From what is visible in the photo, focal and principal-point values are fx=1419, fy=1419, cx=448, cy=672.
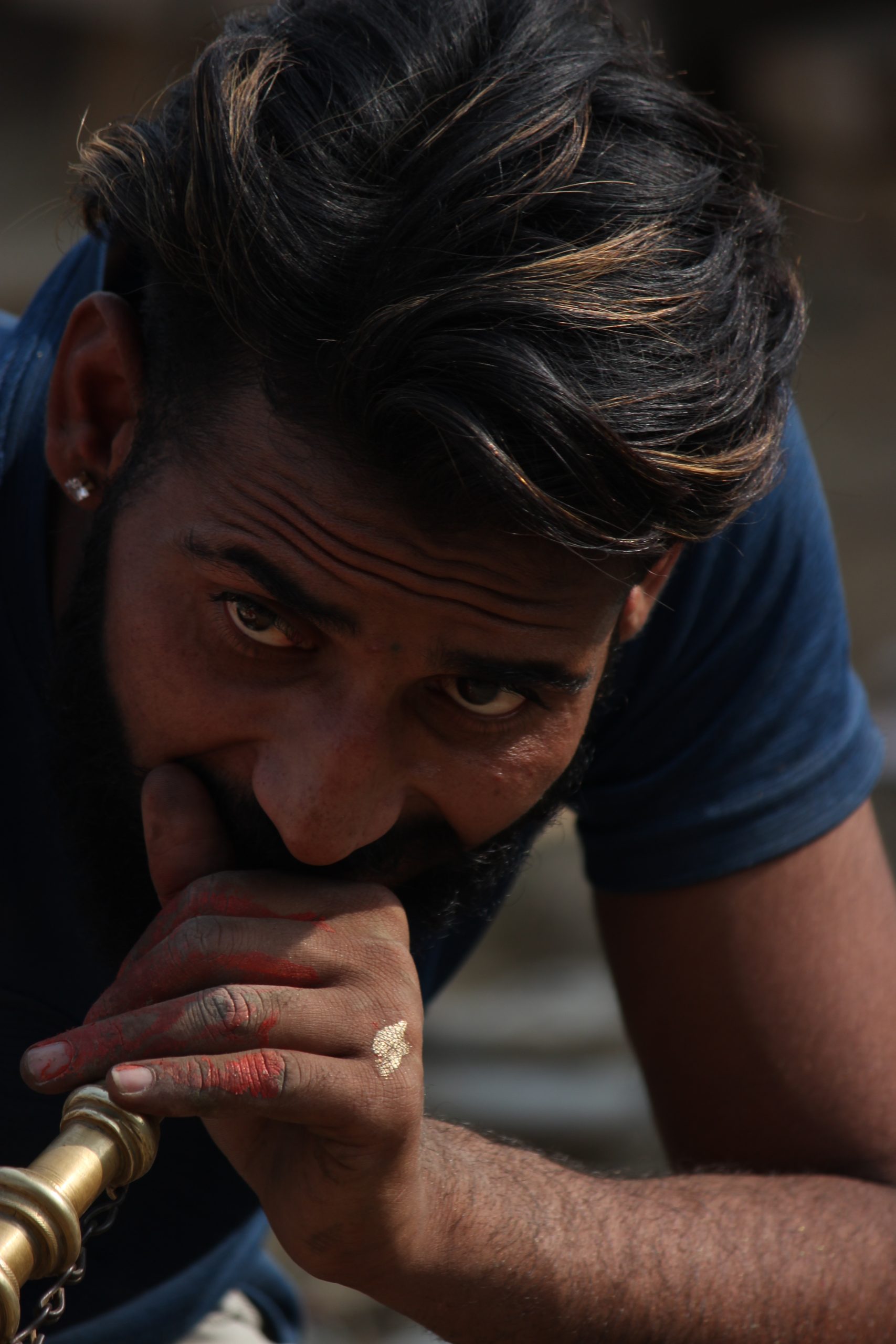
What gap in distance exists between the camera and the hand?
4.63 feet

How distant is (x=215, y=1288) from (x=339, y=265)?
1.85 metres

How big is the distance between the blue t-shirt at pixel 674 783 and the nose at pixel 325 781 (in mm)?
510

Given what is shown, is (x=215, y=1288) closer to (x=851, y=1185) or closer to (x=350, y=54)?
(x=851, y=1185)

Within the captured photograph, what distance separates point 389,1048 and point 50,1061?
0.35 metres

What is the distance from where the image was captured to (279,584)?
1.60m

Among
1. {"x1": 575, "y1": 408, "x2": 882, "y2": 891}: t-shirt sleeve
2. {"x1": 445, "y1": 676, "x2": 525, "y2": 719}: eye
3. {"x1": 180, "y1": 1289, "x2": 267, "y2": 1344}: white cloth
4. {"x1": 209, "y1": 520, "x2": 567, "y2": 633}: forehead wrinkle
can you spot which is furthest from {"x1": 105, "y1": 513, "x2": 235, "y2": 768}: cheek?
{"x1": 180, "y1": 1289, "x2": 267, "y2": 1344}: white cloth

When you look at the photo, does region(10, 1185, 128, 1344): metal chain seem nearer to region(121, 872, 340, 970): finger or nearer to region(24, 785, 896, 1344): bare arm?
region(24, 785, 896, 1344): bare arm

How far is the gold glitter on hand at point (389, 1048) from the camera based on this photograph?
1493mm

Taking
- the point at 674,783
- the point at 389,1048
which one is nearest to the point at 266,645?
the point at 389,1048

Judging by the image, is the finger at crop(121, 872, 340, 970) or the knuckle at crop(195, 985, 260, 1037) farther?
the finger at crop(121, 872, 340, 970)

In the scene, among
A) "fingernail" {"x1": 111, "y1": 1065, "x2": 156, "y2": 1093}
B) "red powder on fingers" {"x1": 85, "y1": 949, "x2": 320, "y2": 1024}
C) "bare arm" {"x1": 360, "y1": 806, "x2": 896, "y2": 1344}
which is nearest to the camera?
"fingernail" {"x1": 111, "y1": 1065, "x2": 156, "y2": 1093}

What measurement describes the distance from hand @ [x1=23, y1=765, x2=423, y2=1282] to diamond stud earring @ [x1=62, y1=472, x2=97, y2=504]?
0.40m

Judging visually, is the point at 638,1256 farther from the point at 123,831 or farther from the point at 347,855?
the point at 123,831

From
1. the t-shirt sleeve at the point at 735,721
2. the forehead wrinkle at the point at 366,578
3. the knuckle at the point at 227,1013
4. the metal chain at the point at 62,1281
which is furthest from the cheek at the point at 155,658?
the t-shirt sleeve at the point at 735,721
